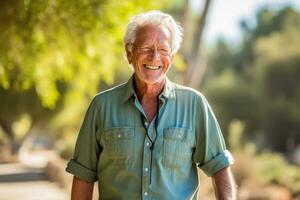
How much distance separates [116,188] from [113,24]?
5.81 m

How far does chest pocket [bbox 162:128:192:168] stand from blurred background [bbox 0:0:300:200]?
350 cm

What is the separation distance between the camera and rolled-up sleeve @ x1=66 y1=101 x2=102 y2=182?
3.38 metres

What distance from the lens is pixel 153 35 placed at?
133 inches

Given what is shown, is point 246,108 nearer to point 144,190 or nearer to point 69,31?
point 69,31

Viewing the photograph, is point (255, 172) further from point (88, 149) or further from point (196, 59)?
point (88, 149)

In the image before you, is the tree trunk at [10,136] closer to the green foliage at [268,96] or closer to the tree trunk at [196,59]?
the green foliage at [268,96]

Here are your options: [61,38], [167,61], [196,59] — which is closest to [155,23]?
[167,61]

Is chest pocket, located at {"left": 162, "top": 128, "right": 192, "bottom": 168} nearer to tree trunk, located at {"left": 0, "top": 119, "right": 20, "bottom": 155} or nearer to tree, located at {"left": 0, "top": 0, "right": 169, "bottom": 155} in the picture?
tree, located at {"left": 0, "top": 0, "right": 169, "bottom": 155}

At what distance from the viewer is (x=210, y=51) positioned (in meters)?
62.4

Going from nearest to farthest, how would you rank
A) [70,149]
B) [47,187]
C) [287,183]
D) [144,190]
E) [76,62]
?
[144,190] → [76,62] → [47,187] → [287,183] → [70,149]

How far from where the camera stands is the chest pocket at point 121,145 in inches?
128

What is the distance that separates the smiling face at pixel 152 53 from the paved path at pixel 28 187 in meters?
11.6

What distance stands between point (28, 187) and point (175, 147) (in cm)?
1547

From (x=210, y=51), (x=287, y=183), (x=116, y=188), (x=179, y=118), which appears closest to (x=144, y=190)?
(x=116, y=188)
